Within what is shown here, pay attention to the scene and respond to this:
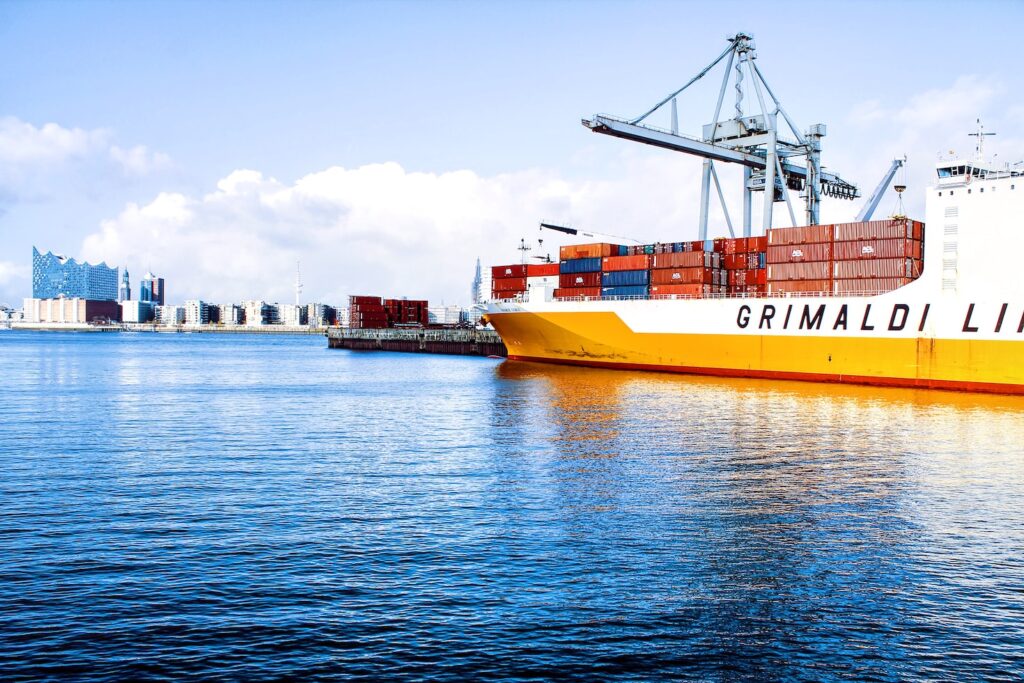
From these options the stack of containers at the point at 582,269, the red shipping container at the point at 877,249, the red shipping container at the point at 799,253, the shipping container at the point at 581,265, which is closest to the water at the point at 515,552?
the red shipping container at the point at 877,249

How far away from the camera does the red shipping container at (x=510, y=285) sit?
64438 mm

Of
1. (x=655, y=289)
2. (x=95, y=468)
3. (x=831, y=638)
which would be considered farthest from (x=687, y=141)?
(x=831, y=638)

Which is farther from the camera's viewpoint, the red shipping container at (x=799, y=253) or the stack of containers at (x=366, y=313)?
the stack of containers at (x=366, y=313)

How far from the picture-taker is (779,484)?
57.8 feet

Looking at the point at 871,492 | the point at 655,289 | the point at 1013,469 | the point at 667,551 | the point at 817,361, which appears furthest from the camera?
the point at 655,289

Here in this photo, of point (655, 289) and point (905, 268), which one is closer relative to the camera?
point (905, 268)

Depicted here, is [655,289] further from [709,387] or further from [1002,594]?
[1002,594]

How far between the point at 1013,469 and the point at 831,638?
13.3 m

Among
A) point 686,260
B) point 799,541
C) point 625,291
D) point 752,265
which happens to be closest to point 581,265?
point 625,291

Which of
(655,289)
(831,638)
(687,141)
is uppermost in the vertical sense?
(687,141)

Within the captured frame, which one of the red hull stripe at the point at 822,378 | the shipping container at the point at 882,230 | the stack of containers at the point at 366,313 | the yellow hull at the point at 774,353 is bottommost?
the red hull stripe at the point at 822,378

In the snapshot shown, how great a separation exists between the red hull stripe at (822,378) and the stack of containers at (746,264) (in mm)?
5521

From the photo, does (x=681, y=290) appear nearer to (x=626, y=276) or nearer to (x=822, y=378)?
(x=626, y=276)

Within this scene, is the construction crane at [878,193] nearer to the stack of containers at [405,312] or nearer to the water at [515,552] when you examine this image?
the water at [515,552]
